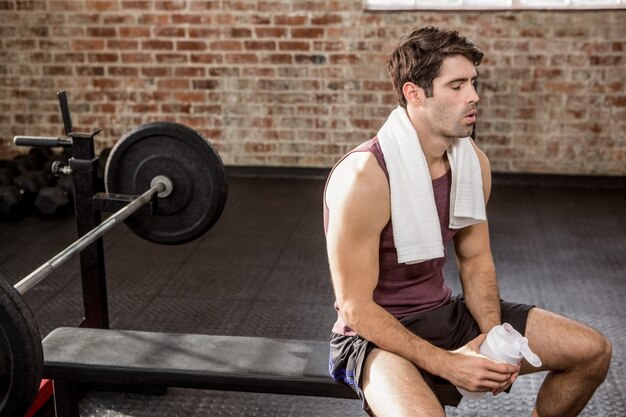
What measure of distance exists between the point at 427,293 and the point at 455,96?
17.1 inches

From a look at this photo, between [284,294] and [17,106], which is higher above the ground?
[17,106]

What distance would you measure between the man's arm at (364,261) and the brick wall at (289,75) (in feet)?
9.59

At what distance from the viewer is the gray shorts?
160 cm

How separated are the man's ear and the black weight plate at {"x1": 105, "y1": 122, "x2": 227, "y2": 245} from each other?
0.79 meters

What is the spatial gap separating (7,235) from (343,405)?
7.16ft

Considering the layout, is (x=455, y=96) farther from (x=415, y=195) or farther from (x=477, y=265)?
(x=477, y=265)

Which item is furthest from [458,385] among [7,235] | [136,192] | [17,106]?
[17,106]

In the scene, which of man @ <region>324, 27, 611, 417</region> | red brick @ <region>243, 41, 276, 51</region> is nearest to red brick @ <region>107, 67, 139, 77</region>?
red brick @ <region>243, 41, 276, 51</region>

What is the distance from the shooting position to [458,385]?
1523 millimetres

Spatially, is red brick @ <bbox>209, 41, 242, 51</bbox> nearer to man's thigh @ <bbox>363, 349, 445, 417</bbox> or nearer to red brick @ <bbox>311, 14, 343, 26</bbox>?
red brick @ <bbox>311, 14, 343, 26</bbox>

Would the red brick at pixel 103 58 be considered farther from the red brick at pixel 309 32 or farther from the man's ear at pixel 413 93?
the man's ear at pixel 413 93

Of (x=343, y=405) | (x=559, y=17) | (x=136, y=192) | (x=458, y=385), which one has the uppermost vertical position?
(x=559, y=17)

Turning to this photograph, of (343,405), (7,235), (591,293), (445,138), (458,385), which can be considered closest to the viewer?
(458,385)

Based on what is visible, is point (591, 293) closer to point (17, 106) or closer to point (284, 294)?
point (284, 294)
